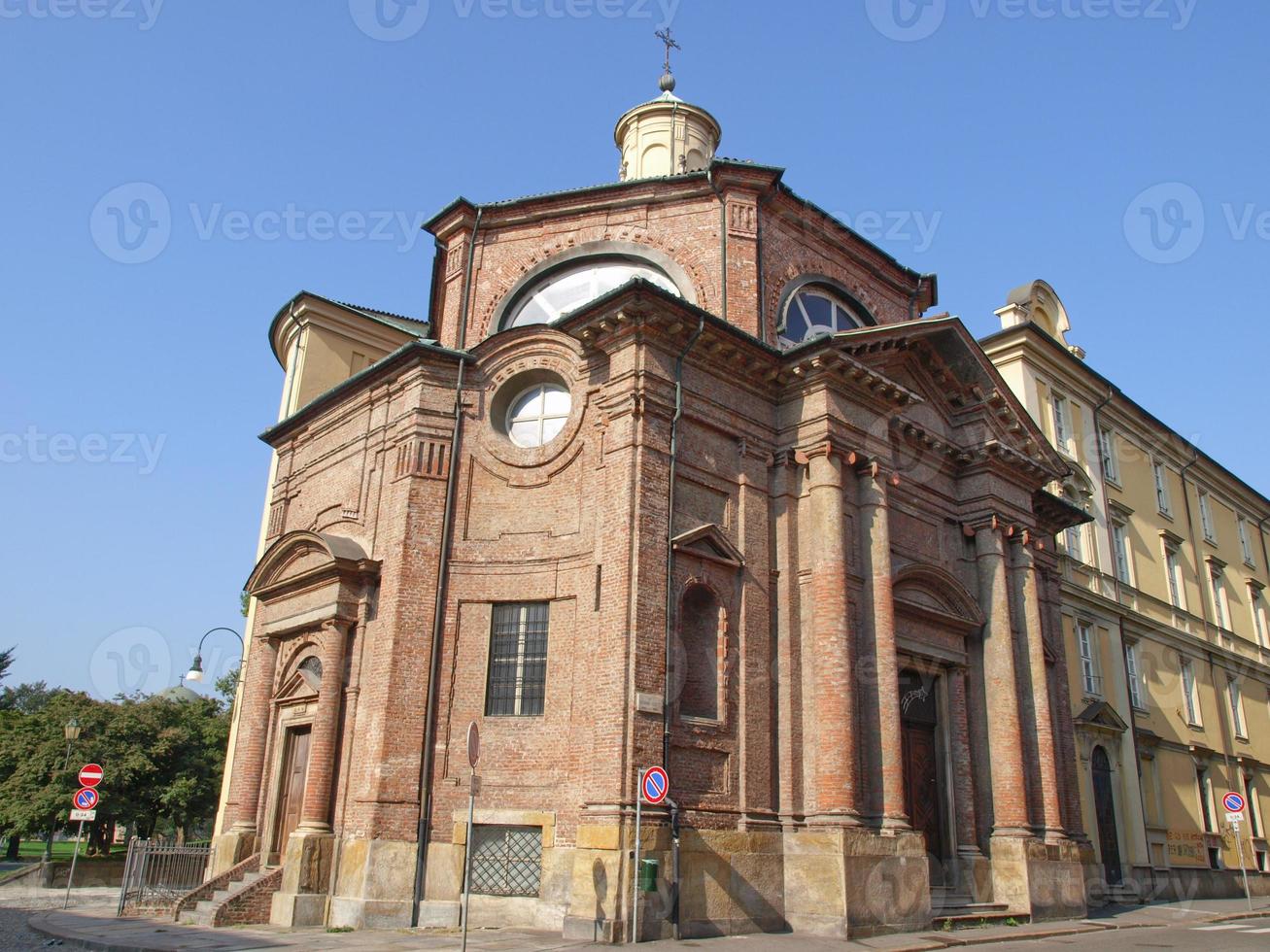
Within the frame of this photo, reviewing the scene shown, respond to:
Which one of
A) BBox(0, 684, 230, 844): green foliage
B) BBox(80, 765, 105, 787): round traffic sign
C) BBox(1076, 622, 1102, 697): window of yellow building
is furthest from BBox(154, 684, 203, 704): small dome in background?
BBox(1076, 622, 1102, 697): window of yellow building

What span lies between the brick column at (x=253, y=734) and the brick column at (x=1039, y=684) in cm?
1546

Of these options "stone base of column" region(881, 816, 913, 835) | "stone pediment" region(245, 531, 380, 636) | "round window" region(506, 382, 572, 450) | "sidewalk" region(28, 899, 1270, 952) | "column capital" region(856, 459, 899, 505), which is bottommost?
"sidewalk" region(28, 899, 1270, 952)

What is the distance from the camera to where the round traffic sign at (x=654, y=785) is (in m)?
13.9

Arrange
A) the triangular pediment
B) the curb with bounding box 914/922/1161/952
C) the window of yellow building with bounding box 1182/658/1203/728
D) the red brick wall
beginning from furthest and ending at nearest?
the window of yellow building with bounding box 1182/658/1203/728 < the triangular pediment < the red brick wall < the curb with bounding box 914/922/1161/952

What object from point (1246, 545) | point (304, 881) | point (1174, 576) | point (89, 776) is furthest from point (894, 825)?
point (1246, 545)

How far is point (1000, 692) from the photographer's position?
67.2ft

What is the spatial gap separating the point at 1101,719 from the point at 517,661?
57.5 feet

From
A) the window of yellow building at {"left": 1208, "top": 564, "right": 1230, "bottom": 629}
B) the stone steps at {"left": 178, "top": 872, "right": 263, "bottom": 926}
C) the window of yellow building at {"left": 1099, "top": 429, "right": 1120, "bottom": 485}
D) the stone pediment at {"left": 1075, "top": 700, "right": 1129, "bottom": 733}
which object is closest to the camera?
the stone steps at {"left": 178, "top": 872, "right": 263, "bottom": 926}

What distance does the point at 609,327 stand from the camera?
17375mm

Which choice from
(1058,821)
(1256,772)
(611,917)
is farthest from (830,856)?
(1256,772)

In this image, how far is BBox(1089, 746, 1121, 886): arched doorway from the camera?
86.3 ft

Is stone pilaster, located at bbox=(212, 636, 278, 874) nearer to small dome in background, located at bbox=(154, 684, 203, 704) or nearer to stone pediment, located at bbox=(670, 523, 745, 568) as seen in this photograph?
stone pediment, located at bbox=(670, 523, 745, 568)

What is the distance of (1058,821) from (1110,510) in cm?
1390

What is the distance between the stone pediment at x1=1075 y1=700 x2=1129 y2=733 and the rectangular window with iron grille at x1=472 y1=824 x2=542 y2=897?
54.3ft
